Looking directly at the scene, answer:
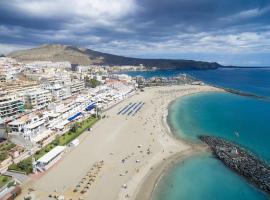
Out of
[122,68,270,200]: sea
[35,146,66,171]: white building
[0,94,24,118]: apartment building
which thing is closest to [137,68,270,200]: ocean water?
[122,68,270,200]: sea

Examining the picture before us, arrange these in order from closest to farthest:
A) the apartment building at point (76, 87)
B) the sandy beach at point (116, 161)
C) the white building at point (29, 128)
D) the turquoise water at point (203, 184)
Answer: the sandy beach at point (116, 161)
the turquoise water at point (203, 184)
the white building at point (29, 128)
the apartment building at point (76, 87)

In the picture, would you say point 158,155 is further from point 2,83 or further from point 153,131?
point 2,83

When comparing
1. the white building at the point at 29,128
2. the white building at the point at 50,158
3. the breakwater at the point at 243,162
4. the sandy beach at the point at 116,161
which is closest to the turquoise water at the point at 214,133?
the breakwater at the point at 243,162

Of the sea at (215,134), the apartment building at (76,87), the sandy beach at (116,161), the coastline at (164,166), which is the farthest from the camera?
the apartment building at (76,87)

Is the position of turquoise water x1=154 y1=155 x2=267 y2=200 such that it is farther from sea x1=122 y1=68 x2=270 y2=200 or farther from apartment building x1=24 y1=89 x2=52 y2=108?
apartment building x1=24 y1=89 x2=52 y2=108

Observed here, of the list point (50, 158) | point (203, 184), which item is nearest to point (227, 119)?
point (203, 184)


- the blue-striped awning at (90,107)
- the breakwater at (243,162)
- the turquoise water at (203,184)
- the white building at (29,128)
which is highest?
the white building at (29,128)

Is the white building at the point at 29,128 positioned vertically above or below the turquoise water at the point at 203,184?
above

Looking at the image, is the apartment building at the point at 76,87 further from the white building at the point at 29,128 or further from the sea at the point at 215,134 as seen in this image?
the white building at the point at 29,128
